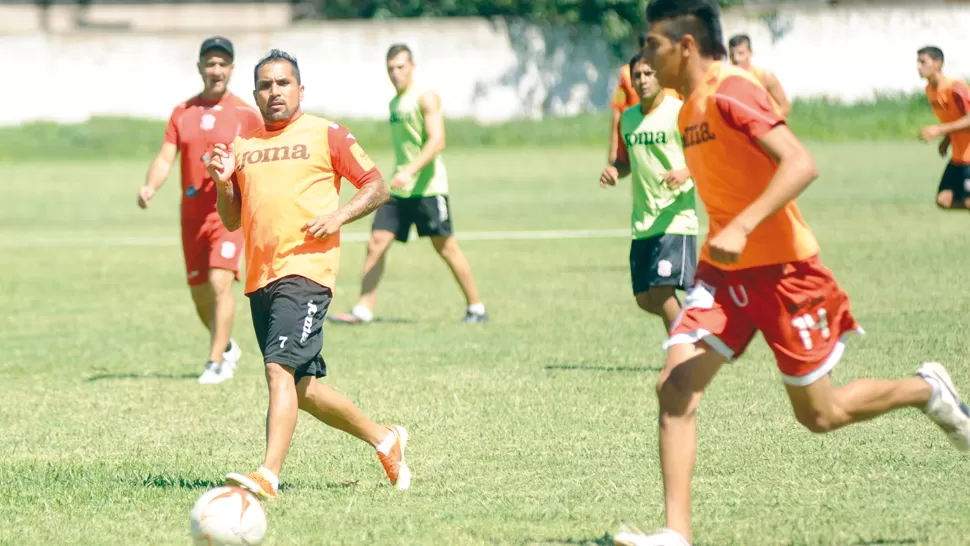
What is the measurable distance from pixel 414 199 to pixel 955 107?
6236 millimetres

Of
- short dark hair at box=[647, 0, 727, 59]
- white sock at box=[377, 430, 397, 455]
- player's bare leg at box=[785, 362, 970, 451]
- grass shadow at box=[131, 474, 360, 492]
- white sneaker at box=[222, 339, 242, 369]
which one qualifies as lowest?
white sneaker at box=[222, 339, 242, 369]

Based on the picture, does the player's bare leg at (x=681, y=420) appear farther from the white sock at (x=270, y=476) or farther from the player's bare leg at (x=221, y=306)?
the player's bare leg at (x=221, y=306)

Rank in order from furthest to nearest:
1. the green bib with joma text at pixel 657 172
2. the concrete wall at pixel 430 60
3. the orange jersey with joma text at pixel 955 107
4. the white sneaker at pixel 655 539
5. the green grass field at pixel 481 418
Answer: the concrete wall at pixel 430 60 → the orange jersey with joma text at pixel 955 107 → the green bib with joma text at pixel 657 172 → the green grass field at pixel 481 418 → the white sneaker at pixel 655 539

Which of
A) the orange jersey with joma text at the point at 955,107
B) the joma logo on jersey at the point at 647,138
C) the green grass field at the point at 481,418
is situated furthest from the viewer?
the orange jersey with joma text at the point at 955,107

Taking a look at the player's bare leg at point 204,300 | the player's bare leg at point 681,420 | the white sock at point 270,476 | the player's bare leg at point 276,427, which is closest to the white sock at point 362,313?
the player's bare leg at point 204,300

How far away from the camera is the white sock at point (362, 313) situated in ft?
43.1

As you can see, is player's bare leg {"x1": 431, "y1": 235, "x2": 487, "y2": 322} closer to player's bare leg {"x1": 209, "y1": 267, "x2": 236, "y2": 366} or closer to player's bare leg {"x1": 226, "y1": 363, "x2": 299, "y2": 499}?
player's bare leg {"x1": 209, "y1": 267, "x2": 236, "y2": 366}

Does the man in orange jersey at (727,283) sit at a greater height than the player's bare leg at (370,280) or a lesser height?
greater

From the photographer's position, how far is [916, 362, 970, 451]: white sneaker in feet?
19.3

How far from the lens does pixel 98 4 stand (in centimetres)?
5534

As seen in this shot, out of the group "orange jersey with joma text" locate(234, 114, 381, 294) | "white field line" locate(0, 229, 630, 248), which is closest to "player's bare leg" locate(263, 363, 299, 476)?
"orange jersey with joma text" locate(234, 114, 381, 294)

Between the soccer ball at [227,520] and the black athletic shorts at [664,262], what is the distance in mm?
4516

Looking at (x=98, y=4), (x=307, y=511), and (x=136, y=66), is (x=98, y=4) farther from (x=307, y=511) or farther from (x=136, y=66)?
(x=307, y=511)

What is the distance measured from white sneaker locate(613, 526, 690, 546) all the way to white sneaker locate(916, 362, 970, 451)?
1.35m
